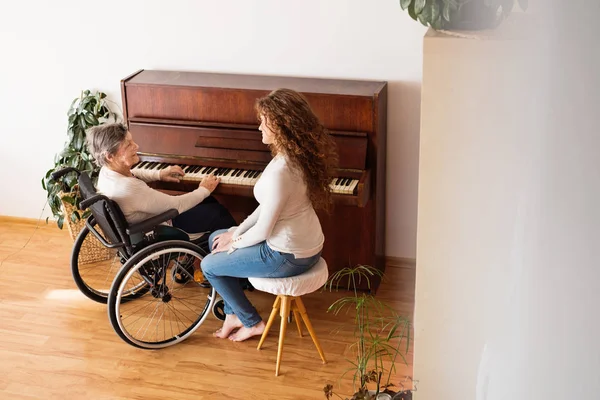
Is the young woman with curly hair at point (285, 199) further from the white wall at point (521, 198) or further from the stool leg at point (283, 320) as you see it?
the white wall at point (521, 198)

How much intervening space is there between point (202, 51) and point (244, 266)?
53.7 inches

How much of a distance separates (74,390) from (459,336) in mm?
1805

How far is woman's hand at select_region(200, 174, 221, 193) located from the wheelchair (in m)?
0.22

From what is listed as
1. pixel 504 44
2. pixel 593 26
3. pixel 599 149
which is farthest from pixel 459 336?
pixel 593 26

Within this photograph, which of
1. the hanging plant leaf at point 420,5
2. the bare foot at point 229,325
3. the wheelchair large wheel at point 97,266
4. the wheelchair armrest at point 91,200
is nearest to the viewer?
the hanging plant leaf at point 420,5

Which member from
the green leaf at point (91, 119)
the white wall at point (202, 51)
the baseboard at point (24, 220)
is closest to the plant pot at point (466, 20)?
the white wall at point (202, 51)

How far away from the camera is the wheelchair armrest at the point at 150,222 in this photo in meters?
3.22

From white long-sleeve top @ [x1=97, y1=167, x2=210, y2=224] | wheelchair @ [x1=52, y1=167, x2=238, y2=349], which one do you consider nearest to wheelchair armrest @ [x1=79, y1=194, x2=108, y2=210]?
wheelchair @ [x1=52, y1=167, x2=238, y2=349]

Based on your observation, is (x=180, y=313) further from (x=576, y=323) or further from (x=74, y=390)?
(x=576, y=323)

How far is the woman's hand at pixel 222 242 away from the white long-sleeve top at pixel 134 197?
23 cm

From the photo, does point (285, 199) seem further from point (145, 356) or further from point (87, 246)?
point (87, 246)

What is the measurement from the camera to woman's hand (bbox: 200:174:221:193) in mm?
3555

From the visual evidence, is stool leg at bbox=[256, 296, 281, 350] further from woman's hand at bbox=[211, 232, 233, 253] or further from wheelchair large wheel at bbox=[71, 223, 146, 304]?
wheelchair large wheel at bbox=[71, 223, 146, 304]

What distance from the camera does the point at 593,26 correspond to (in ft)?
3.11
